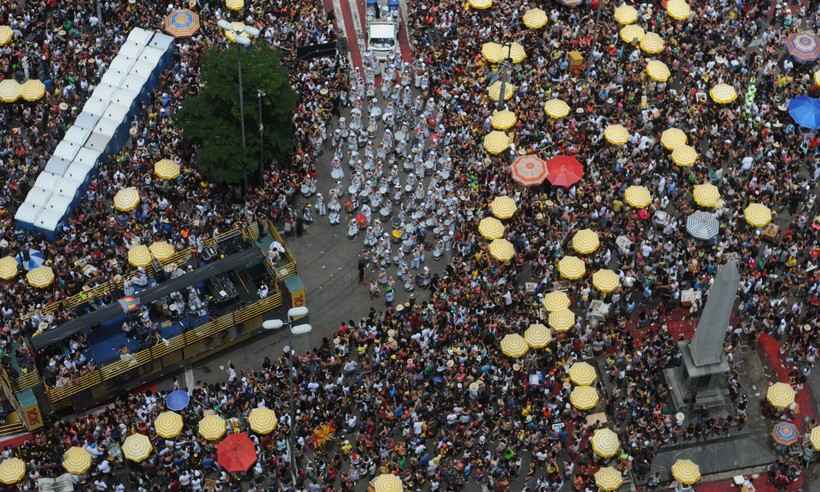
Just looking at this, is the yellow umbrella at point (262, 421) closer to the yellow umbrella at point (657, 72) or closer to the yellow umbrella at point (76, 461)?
the yellow umbrella at point (76, 461)

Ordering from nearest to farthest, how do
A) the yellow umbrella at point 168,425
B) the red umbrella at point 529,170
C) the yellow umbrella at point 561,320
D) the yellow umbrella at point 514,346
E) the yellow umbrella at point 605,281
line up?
1. the yellow umbrella at point 168,425
2. the yellow umbrella at point 514,346
3. the yellow umbrella at point 561,320
4. the yellow umbrella at point 605,281
5. the red umbrella at point 529,170

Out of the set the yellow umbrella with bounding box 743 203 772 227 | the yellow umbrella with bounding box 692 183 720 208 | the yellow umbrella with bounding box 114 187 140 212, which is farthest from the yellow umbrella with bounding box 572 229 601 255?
the yellow umbrella with bounding box 114 187 140 212

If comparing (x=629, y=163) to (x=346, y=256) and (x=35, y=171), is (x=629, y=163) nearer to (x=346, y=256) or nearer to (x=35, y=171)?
(x=346, y=256)

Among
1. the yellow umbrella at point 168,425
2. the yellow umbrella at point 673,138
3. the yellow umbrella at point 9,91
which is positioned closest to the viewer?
the yellow umbrella at point 168,425

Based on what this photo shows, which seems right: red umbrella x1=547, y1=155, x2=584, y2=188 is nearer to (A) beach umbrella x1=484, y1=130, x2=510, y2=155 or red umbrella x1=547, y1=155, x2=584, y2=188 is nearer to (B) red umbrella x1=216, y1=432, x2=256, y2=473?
(A) beach umbrella x1=484, y1=130, x2=510, y2=155

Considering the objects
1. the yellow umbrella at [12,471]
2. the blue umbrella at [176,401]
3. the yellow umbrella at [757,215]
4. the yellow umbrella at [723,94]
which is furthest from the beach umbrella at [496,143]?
the yellow umbrella at [12,471]

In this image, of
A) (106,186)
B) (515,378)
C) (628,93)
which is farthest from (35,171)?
(628,93)
